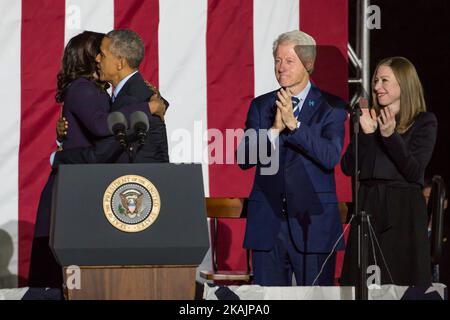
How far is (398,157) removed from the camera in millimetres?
3875

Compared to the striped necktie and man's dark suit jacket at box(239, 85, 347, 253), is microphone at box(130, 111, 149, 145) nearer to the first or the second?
man's dark suit jacket at box(239, 85, 347, 253)

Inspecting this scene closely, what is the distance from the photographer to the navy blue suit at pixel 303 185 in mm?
3779

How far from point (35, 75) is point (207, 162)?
3.36 ft

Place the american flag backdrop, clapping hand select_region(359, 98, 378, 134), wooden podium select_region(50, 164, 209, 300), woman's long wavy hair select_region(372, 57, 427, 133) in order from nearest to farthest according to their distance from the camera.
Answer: wooden podium select_region(50, 164, 209, 300), clapping hand select_region(359, 98, 378, 134), woman's long wavy hair select_region(372, 57, 427, 133), the american flag backdrop

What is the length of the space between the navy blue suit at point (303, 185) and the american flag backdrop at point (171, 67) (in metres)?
1.45

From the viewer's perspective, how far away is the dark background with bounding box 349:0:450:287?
252 inches

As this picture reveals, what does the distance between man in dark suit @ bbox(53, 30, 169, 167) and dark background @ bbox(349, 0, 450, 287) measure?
9.55 feet

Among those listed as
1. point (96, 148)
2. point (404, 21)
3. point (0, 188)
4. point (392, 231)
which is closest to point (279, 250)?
point (392, 231)

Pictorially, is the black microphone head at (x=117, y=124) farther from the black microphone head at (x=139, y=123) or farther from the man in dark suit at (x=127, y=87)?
the man in dark suit at (x=127, y=87)

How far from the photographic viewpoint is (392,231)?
396 centimetres

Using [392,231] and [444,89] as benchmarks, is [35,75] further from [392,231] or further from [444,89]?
[444,89]

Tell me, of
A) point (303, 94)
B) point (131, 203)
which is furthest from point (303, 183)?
point (131, 203)

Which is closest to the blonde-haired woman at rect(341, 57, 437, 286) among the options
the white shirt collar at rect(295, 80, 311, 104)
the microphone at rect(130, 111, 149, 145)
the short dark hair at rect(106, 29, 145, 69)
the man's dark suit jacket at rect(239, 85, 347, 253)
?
the man's dark suit jacket at rect(239, 85, 347, 253)

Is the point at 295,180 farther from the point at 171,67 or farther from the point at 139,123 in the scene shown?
the point at 171,67
